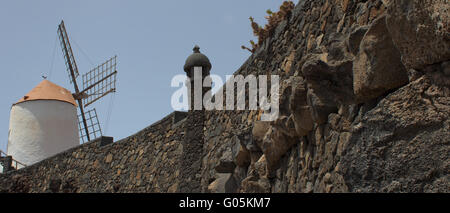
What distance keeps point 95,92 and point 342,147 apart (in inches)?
889

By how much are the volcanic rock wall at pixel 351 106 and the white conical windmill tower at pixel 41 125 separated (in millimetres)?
16163

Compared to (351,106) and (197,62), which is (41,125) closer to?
(197,62)

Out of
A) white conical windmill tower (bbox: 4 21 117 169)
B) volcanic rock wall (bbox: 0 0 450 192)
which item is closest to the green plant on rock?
volcanic rock wall (bbox: 0 0 450 192)

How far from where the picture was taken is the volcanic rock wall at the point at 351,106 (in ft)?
9.11

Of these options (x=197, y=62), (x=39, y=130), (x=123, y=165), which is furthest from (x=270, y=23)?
(x=39, y=130)

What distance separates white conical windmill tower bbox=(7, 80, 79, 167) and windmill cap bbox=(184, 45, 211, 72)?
44.5ft

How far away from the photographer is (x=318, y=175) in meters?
4.21

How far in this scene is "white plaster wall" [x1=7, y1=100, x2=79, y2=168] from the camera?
22.2 m

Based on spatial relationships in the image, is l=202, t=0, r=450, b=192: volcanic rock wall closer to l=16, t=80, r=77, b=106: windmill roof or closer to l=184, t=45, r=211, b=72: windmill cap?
l=184, t=45, r=211, b=72: windmill cap

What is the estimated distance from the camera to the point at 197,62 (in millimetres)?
9852

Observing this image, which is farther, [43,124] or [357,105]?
[43,124]

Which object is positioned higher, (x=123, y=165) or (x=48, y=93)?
(x=48, y=93)

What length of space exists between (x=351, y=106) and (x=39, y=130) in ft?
66.6

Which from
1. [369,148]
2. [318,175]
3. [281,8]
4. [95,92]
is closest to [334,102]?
[318,175]
